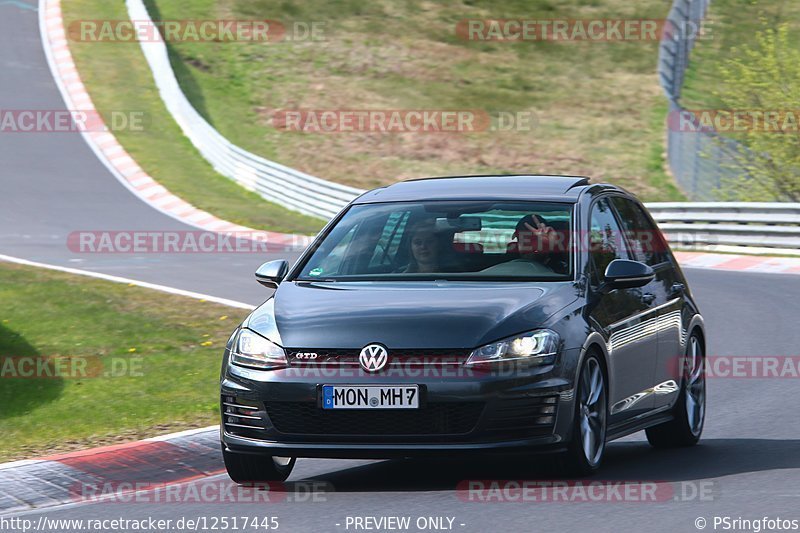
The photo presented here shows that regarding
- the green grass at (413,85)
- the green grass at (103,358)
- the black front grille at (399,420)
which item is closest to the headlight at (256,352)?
the black front grille at (399,420)

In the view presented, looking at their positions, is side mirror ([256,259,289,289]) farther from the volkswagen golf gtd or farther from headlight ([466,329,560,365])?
headlight ([466,329,560,365])

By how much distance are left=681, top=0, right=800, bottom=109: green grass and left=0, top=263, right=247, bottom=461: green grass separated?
30649mm

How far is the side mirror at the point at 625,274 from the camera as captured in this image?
317 inches

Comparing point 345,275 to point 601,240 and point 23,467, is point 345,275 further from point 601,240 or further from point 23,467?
point 23,467

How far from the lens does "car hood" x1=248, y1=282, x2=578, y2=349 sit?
7234mm

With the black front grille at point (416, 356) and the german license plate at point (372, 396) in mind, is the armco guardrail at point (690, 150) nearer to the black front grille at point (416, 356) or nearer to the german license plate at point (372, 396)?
the black front grille at point (416, 356)

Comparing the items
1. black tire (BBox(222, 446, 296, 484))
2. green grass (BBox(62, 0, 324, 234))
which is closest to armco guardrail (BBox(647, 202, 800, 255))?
green grass (BBox(62, 0, 324, 234))

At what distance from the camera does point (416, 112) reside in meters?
45.4

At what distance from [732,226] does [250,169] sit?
12.6 m

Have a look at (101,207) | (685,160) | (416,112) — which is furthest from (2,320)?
(416,112)

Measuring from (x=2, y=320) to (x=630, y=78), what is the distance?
37127 mm

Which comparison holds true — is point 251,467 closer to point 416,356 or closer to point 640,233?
point 416,356

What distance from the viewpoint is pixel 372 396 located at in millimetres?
7164

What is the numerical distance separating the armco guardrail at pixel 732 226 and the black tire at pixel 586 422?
1645 centimetres
